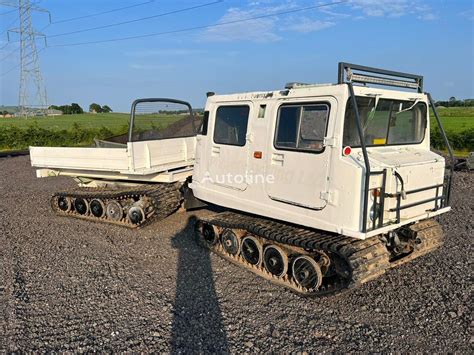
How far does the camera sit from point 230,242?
6238mm

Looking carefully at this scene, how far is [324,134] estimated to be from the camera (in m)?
4.74

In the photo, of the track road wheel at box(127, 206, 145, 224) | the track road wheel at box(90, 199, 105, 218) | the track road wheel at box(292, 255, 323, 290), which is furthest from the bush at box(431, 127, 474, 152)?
the track road wheel at box(292, 255, 323, 290)

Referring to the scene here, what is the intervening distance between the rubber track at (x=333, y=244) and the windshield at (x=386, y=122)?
1.21m

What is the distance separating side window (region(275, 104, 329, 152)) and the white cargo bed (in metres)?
3.64

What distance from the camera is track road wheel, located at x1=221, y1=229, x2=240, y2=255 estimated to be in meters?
6.15

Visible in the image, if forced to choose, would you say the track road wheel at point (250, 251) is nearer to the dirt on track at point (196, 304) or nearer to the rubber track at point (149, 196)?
the dirt on track at point (196, 304)

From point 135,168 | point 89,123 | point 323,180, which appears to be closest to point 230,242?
point 323,180

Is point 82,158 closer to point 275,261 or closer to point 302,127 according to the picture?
point 275,261

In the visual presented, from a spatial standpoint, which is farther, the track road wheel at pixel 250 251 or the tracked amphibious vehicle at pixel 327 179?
the track road wheel at pixel 250 251

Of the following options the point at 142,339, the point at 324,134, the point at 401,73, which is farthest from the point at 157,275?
the point at 401,73

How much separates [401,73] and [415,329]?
331 centimetres

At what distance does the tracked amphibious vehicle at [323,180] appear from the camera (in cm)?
455

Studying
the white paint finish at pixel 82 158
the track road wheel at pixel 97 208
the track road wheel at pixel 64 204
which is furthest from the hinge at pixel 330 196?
the track road wheel at pixel 64 204

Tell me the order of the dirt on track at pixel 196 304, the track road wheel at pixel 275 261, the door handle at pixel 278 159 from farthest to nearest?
1. the track road wheel at pixel 275 261
2. the door handle at pixel 278 159
3. the dirt on track at pixel 196 304
